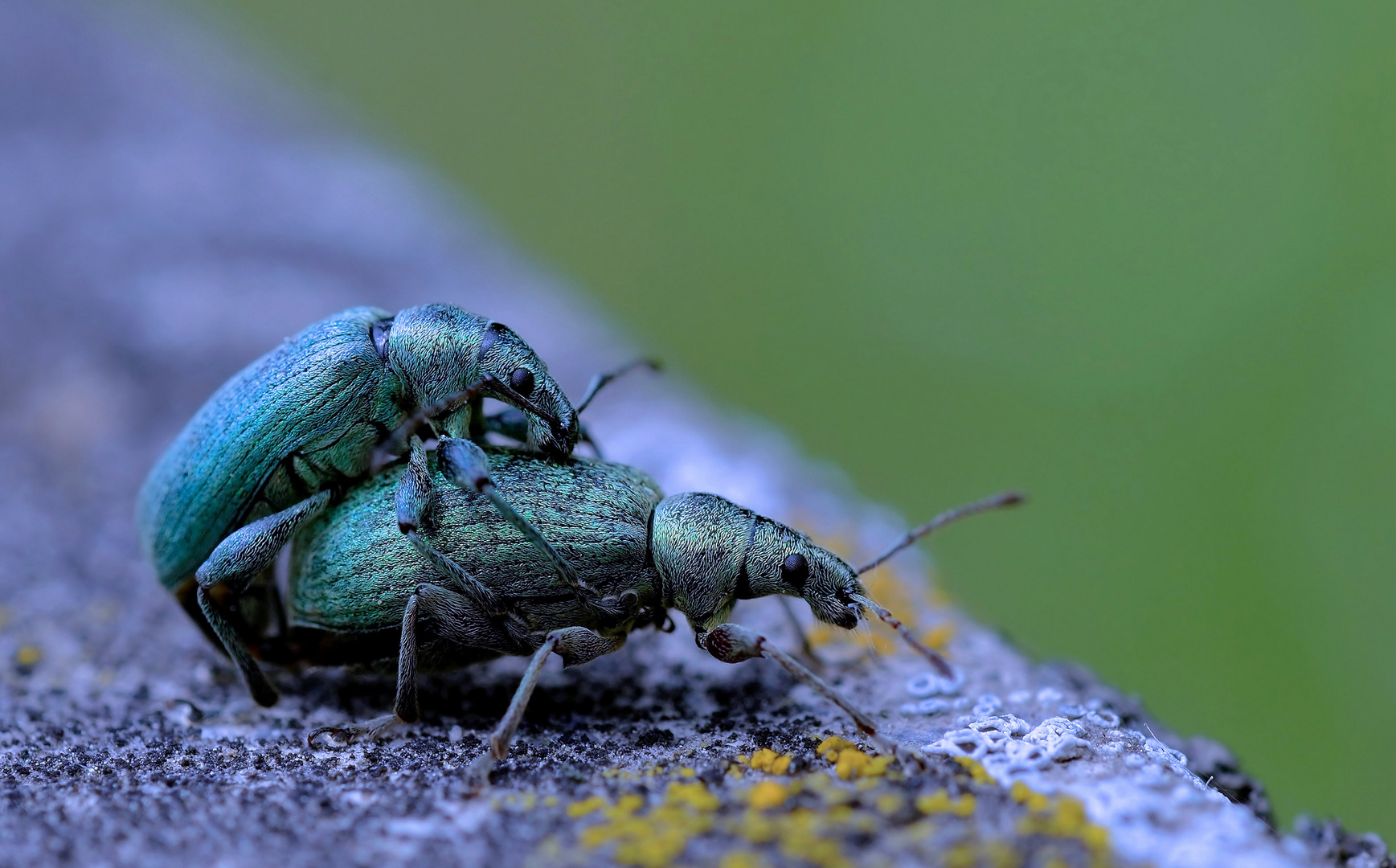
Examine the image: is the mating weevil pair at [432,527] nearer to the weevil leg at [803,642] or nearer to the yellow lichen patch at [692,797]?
the weevil leg at [803,642]

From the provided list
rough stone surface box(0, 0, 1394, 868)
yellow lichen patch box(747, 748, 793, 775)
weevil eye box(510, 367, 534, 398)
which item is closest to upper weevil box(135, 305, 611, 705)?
weevil eye box(510, 367, 534, 398)

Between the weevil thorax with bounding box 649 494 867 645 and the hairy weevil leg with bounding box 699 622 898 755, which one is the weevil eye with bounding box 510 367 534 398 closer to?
the weevil thorax with bounding box 649 494 867 645

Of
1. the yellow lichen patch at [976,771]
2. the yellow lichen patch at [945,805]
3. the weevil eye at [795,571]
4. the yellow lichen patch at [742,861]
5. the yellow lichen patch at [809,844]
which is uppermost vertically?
the weevil eye at [795,571]

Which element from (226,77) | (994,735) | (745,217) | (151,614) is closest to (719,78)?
(745,217)

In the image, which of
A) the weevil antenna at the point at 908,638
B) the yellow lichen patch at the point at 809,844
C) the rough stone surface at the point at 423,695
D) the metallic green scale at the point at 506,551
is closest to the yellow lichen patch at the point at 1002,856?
the rough stone surface at the point at 423,695

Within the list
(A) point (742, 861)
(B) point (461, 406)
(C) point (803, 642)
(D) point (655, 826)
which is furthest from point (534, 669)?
(C) point (803, 642)

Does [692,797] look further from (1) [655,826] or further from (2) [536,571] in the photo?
(2) [536,571]
